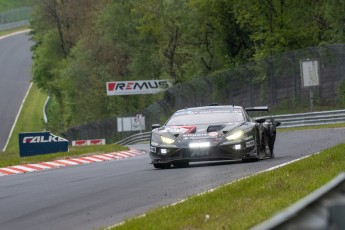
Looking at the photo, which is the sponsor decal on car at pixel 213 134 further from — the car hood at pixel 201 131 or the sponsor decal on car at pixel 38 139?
the sponsor decal on car at pixel 38 139

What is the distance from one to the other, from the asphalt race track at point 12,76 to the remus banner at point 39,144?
136 feet

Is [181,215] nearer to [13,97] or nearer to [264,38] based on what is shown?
[264,38]

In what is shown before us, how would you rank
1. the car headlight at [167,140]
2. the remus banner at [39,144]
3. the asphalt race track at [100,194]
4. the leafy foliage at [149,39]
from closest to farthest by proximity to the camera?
the asphalt race track at [100,194] < the car headlight at [167,140] < the remus banner at [39,144] < the leafy foliage at [149,39]

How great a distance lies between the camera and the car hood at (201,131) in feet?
61.9

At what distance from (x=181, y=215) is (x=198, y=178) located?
6032 millimetres

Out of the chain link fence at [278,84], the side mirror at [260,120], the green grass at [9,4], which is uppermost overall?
the green grass at [9,4]

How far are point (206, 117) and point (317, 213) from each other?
50.7ft

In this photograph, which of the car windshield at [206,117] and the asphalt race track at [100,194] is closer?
the asphalt race track at [100,194]

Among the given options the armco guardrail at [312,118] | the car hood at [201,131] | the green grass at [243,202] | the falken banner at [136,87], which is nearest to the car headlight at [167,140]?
the car hood at [201,131]

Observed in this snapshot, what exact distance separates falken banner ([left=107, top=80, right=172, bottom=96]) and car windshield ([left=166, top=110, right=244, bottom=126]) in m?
50.5

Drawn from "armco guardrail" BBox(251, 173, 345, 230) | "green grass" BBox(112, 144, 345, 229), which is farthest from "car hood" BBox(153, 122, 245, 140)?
"armco guardrail" BBox(251, 173, 345, 230)

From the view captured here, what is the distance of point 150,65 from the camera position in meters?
75.6

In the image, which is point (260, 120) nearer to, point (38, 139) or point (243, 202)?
Answer: point (243, 202)

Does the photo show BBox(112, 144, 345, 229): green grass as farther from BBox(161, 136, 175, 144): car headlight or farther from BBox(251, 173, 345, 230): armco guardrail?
BBox(161, 136, 175, 144): car headlight
